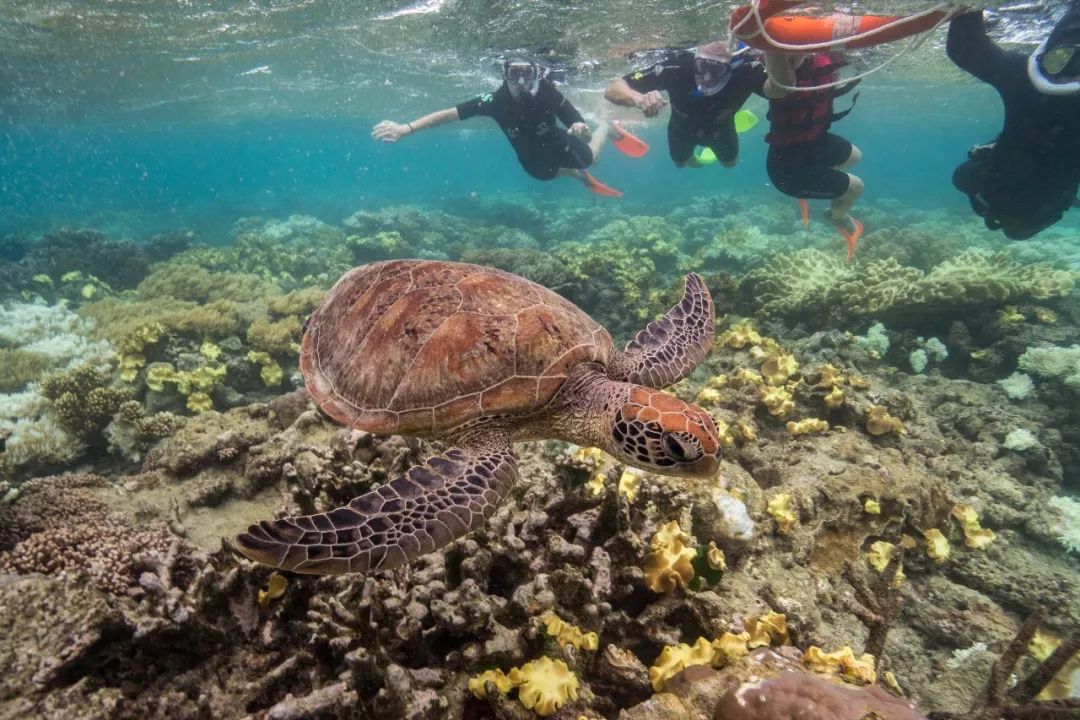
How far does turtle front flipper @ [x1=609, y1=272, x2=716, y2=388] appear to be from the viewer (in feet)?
11.4

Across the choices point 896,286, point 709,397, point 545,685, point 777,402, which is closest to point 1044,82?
point 896,286

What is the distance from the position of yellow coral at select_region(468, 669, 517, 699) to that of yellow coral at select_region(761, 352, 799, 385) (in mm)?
3850

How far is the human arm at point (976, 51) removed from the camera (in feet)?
22.5

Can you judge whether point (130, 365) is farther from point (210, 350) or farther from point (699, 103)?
point (699, 103)

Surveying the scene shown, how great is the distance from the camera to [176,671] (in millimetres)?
2074

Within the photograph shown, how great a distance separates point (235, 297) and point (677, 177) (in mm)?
43409

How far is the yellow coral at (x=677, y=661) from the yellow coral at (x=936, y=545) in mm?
2578

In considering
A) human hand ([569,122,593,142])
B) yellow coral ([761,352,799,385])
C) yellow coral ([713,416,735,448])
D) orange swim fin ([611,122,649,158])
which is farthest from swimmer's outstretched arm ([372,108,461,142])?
yellow coral ([713,416,735,448])

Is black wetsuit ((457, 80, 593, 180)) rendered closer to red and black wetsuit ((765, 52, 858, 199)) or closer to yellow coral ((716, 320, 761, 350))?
red and black wetsuit ((765, 52, 858, 199))

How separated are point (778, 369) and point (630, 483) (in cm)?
252

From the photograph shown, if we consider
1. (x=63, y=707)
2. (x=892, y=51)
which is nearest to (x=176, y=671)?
(x=63, y=707)

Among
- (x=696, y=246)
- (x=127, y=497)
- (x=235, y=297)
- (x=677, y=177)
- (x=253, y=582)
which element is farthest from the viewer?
(x=677, y=177)

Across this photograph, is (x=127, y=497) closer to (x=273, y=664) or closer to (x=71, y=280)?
(x=273, y=664)

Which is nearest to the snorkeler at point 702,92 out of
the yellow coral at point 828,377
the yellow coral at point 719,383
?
the yellow coral at point 828,377
